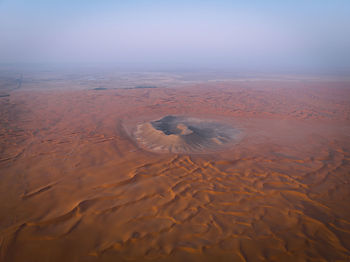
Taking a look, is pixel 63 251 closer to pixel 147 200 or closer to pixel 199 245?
pixel 147 200

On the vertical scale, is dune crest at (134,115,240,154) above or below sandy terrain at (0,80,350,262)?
above

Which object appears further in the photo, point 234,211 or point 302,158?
point 302,158

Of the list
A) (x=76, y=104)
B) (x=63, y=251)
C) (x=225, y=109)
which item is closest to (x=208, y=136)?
(x=225, y=109)

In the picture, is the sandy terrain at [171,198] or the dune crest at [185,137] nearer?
the sandy terrain at [171,198]

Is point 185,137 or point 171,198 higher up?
point 185,137

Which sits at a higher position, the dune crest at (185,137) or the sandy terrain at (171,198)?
the dune crest at (185,137)
